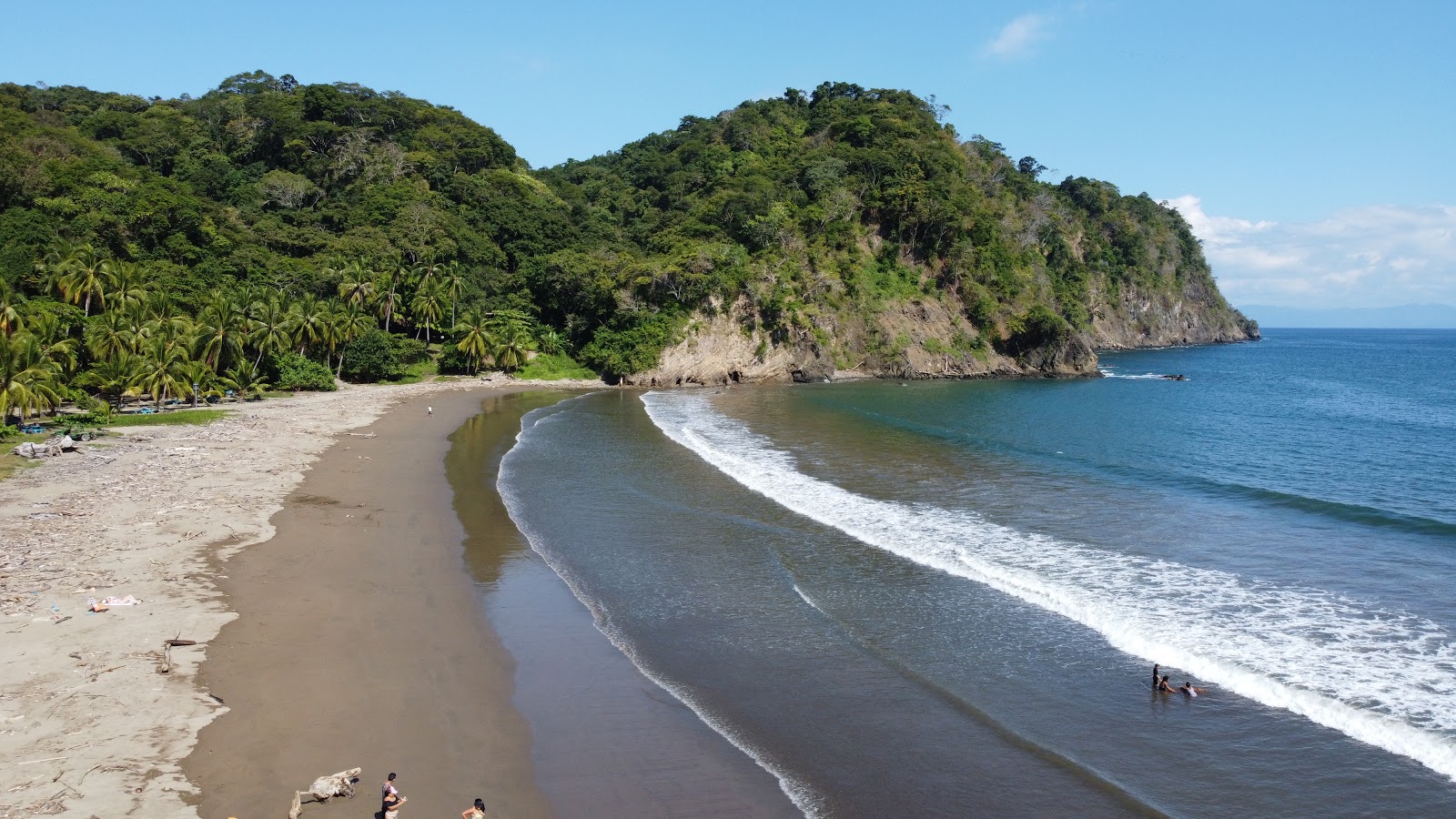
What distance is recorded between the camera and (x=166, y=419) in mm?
38094

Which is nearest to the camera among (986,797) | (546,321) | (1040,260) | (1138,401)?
(986,797)

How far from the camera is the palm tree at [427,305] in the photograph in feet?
209

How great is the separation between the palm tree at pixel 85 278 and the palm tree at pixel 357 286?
48.9ft

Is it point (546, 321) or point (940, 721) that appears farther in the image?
point (546, 321)

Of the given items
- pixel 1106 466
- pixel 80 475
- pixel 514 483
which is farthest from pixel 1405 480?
pixel 80 475

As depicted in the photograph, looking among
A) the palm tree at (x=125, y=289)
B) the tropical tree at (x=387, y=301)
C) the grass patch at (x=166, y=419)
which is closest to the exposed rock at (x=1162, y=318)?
the tropical tree at (x=387, y=301)

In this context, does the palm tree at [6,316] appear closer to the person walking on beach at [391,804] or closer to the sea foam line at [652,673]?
the sea foam line at [652,673]

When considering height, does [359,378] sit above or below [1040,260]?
below

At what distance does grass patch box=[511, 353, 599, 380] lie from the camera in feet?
220

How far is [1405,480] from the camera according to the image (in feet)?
102

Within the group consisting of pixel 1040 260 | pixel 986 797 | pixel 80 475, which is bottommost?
pixel 986 797

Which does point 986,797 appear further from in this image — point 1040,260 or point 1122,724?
point 1040,260

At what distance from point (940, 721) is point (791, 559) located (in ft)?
27.9

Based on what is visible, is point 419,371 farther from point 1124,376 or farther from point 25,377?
point 1124,376
